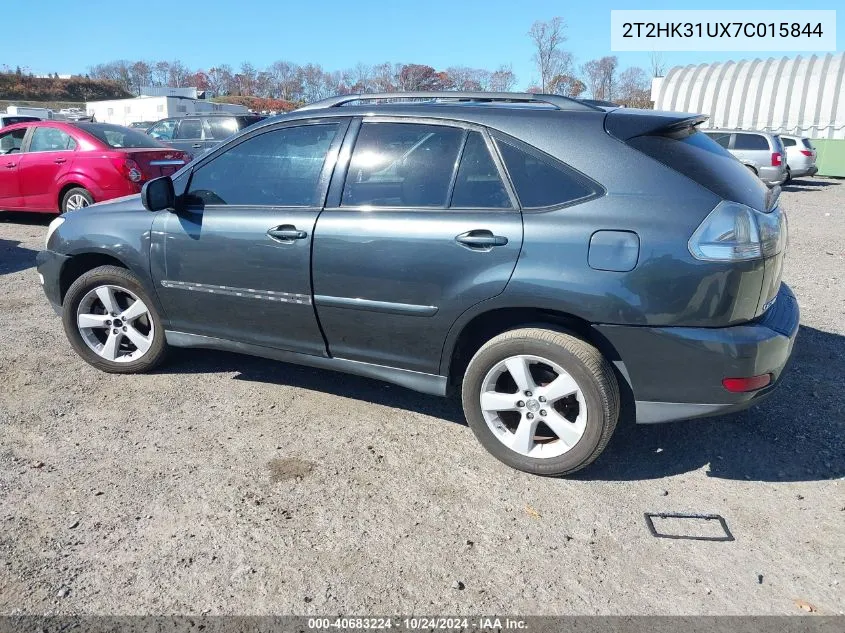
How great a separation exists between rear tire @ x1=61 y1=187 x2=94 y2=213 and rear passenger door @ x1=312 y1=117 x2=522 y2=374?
6.84m

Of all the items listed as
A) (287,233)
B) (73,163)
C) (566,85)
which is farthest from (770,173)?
(566,85)

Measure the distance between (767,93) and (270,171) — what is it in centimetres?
3231

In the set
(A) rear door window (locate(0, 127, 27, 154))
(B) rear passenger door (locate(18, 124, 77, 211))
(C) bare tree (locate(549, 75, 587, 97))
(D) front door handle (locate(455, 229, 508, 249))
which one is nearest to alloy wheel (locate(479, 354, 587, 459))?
(D) front door handle (locate(455, 229, 508, 249))

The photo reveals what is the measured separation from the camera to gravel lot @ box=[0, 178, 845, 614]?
2508 millimetres

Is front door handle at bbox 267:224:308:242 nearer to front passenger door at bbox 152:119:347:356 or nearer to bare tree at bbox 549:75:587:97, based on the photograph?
front passenger door at bbox 152:119:347:356

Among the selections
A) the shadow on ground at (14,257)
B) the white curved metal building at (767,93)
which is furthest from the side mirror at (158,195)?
the white curved metal building at (767,93)

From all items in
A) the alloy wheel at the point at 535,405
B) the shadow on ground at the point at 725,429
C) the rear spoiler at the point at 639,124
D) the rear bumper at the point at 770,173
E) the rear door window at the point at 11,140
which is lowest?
the rear bumper at the point at 770,173

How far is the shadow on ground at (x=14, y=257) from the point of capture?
757 cm

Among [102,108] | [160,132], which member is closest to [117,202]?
[160,132]

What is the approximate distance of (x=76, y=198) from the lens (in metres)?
9.16

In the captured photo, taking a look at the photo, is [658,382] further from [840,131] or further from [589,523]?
[840,131]

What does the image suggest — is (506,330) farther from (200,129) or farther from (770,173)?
(770,173)

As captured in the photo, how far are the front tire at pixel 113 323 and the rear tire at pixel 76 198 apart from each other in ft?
17.2

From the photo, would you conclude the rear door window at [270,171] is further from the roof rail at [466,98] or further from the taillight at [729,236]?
the taillight at [729,236]
